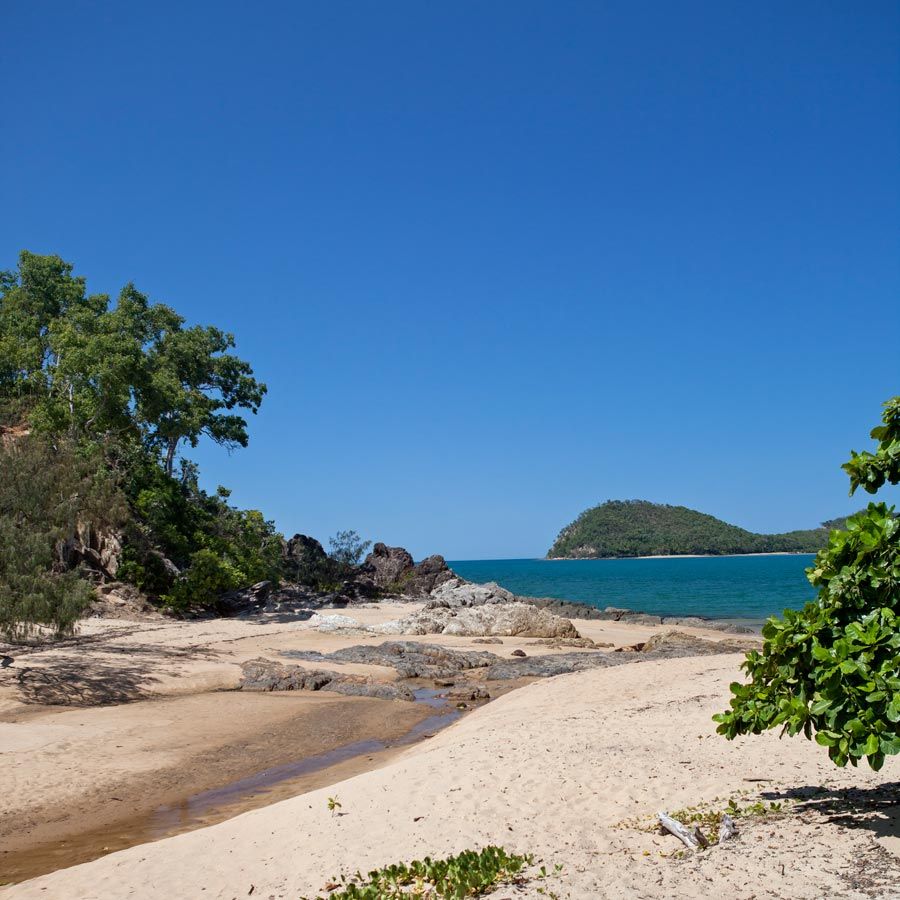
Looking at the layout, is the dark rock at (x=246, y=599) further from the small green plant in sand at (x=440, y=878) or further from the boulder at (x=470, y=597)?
the small green plant in sand at (x=440, y=878)

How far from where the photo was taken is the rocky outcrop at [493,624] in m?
31.4

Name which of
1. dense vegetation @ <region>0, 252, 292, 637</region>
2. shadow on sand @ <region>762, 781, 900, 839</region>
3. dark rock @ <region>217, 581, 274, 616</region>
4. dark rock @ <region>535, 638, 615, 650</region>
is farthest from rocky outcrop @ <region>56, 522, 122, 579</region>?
shadow on sand @ <region>762, 781, 900, 839</region>

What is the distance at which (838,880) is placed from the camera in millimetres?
5254

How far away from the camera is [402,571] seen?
56.6 meters

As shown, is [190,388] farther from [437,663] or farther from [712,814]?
[712,814]

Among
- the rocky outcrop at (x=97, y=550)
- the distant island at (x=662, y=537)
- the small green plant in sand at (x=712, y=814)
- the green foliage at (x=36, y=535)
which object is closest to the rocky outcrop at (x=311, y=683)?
the green foliage at (x=36, y=535)

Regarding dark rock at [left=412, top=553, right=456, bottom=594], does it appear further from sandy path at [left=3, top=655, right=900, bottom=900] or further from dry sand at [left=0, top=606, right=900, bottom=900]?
sandy path at [left=3, top=655, right=900, bottom=900]

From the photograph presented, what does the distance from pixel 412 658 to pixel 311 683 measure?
4.97 m

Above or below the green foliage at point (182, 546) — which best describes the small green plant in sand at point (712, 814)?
below

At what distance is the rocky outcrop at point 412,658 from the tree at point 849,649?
17.3 meters

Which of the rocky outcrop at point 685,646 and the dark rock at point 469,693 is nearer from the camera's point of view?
the dark rock at point 469,693

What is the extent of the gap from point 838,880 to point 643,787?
3.46 meters

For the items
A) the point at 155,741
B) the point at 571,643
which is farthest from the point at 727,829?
the point at 571,643

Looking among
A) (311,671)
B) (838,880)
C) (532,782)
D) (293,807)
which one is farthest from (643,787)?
(311,671)
